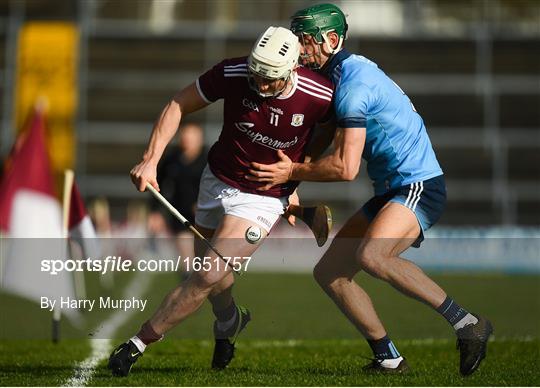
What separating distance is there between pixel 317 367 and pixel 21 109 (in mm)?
16481

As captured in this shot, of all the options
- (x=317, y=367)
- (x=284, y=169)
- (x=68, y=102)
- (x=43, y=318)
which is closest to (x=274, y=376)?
(x=317, y=367)

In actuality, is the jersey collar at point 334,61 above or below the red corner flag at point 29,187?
above

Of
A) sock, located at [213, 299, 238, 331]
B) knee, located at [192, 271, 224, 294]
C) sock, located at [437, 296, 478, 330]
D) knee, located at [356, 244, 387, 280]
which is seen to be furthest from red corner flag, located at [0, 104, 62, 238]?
sock, located at [437, 296, 478, 330]

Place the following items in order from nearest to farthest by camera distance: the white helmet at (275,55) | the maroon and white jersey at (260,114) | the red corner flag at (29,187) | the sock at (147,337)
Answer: the white helmet at (275,55), the maroon and white jersey at (260,114), the sock at (147,337), the red corner flag at (29,187)

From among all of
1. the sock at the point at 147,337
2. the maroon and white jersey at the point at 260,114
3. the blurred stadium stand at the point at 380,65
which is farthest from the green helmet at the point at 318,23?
the blurred stadium stand at the point at 380,65

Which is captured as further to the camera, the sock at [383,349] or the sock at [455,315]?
the sock at [383,349]

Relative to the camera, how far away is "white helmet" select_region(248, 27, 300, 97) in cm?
570

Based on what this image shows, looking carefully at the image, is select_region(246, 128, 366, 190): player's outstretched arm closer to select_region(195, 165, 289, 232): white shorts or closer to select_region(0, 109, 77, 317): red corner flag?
select_region(195, 165, 289, 232): white shorts

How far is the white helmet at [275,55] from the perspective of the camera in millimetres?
5703

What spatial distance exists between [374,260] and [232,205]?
843mm

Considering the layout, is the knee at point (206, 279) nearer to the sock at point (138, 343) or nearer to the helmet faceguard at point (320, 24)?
the sock at point (138, 343)

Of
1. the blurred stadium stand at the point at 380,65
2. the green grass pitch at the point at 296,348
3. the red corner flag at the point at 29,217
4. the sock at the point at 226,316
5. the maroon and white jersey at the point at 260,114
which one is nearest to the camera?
the maroon and white jersey at the point at 260,114

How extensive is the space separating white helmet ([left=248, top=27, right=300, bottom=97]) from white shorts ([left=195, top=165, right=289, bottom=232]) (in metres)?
0.78

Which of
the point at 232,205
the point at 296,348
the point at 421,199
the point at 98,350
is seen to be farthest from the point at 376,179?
the point at 98,350
